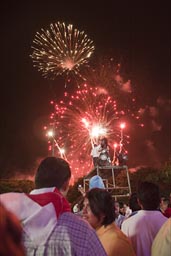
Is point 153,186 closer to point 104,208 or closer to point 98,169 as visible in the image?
point 104,208

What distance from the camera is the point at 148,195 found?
436cm

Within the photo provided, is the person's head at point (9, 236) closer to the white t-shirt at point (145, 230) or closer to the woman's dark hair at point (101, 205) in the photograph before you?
the woman's dark hair at point (101, 205)

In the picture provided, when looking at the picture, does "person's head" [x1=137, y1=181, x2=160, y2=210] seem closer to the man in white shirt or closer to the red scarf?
the man in white shirt

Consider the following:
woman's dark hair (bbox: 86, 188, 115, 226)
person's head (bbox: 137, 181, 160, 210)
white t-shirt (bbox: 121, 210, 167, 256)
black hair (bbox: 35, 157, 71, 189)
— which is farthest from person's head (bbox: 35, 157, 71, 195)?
white t-shirt (bbox: 121, 210, 167, 256)

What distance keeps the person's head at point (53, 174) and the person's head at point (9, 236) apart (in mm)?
1663

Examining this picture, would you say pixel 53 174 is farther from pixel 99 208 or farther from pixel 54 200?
pixel 99 208

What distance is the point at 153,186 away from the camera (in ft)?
14.6

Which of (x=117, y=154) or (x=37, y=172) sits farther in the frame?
(x=117, y=154)

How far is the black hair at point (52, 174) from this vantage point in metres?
2.99

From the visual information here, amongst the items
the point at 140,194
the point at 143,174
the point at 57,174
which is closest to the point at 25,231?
the point at 57,174

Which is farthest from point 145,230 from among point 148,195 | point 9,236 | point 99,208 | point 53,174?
point 9,236

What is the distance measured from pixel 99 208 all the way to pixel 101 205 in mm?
43

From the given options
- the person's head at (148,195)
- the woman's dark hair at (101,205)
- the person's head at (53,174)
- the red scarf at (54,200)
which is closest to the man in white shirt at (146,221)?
the person's head at (148,195)

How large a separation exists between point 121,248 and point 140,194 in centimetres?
91
